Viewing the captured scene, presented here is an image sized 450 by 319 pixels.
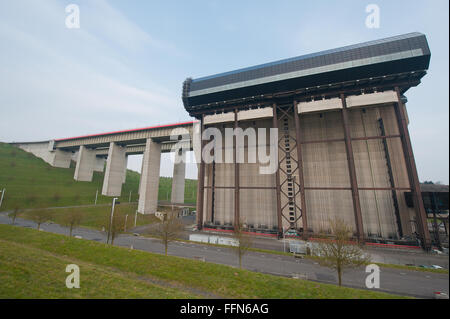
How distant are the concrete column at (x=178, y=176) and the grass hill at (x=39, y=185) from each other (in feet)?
46.7

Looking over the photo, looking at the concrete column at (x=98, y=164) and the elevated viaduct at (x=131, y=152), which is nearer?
the elevated viaduct at (x=131, y=152)

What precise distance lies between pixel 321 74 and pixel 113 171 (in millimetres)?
59770

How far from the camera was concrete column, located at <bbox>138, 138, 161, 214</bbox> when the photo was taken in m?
46.1

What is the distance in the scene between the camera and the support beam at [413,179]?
25.7m

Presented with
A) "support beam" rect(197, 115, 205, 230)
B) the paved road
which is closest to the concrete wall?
"support beam" rect(197, 115, 205, 230)

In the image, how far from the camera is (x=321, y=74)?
33312 millimetres

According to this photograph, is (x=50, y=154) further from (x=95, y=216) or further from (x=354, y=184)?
(x=354, y=184)

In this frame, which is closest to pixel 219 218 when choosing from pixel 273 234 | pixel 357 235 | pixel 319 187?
pixel 273 234

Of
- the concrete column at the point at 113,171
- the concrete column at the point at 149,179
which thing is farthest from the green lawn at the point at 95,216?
the concrete column at the point at 113,171

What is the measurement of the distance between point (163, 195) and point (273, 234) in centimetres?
6551

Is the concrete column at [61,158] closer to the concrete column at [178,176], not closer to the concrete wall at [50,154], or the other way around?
the concrete wall at [50,154]

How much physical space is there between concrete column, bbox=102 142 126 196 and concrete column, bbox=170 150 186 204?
1706 centimetres
